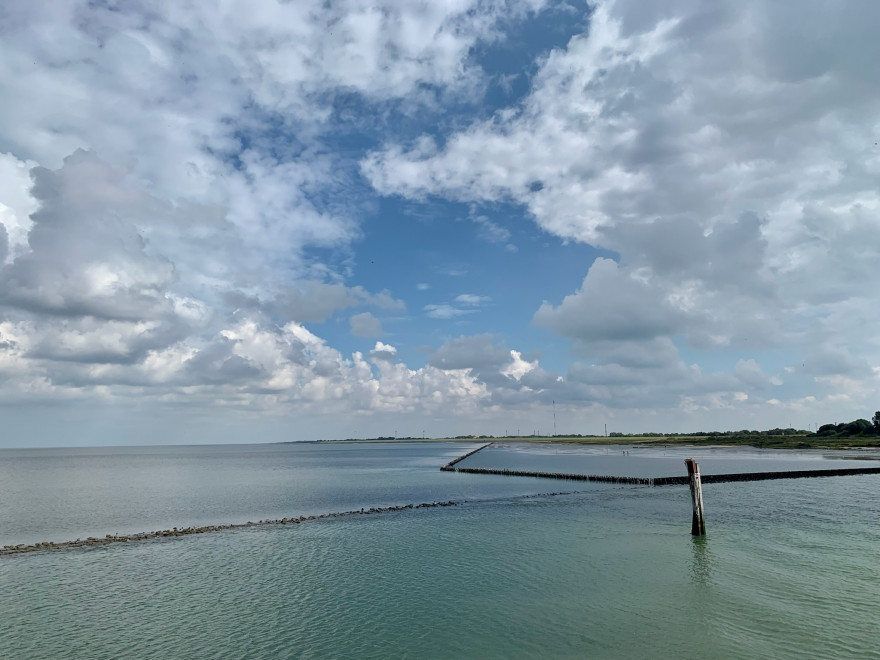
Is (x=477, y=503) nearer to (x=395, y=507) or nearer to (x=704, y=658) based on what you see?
(x=395, y=507)

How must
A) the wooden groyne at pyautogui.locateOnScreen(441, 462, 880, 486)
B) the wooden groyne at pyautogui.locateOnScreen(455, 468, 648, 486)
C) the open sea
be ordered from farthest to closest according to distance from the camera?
the wooden groyne at pyautogui.locateOnScreen(455, 468, 648, 486) → the wooden groyne at pyautogui.locateOnScreen(441, 462, 880, 486) → the open sea

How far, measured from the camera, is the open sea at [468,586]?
17.4m

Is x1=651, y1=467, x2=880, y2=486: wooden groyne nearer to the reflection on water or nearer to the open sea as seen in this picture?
the open sea

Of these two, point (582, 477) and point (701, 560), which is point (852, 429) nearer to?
point (582, 477)

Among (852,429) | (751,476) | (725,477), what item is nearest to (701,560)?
(725,477)

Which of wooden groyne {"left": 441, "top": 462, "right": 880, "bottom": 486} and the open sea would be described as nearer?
the open sea

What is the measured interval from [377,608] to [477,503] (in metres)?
31.8

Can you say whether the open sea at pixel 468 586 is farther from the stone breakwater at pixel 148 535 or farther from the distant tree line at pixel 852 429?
the distant tree line at pixel 852 429

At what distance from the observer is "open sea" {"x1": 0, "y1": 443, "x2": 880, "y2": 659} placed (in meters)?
17.4

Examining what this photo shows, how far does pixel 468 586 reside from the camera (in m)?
23.7

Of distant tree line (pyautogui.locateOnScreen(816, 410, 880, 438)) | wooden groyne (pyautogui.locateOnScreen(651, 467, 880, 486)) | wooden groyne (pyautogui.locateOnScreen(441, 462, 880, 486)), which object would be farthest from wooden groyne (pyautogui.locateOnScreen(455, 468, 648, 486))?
distant tree line (pyautogui.locateOnScreen(816, 410, 880, 438))

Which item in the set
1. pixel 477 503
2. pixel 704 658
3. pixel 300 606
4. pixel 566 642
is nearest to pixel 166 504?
pixel 477 503

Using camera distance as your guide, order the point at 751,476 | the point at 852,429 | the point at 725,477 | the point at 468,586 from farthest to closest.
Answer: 1. the point at 852,429
2. the point at 751,476
3. the point at 725,477
4. the point at 468,586

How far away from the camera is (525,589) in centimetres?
2283
